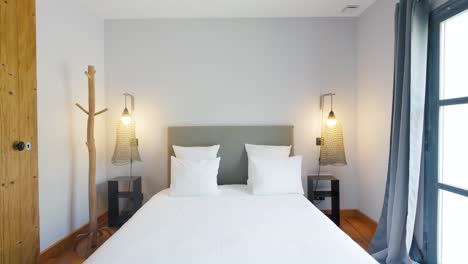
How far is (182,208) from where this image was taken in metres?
2.08

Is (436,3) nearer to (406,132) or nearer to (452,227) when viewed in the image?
(406,132)

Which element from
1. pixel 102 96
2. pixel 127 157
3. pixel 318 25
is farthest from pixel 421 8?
pixel 102 96

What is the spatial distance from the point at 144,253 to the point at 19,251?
1.10 m

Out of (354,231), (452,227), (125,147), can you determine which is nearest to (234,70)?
(125,147)

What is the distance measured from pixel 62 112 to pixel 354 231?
3.24 meters

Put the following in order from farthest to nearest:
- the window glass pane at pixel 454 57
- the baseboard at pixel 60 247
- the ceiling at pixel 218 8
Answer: the ceiling at pixel 218 8 < the baseboard at pixel 60 247 < the window glass pane at pixel 454 57

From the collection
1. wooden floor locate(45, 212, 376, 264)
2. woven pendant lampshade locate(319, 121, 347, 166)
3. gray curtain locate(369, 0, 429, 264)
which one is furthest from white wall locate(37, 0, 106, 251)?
gray curtain locate(369, 0, 429, 264)

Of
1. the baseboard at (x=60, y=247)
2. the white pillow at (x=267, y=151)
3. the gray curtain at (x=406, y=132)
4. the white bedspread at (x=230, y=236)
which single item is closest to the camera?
the white bedspread at (x=230, y=236)

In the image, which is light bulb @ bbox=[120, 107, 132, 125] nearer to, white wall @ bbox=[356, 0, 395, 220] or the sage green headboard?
the sage green headboard

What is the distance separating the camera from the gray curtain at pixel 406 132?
1870 millimetres

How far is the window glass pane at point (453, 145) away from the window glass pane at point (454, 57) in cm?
13

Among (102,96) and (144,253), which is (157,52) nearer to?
(102,96)

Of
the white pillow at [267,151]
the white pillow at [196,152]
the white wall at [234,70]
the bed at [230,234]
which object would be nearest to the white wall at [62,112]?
the white wall at [234,70]

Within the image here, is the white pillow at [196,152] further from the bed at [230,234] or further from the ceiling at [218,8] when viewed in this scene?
the ceiling at [218,8]
